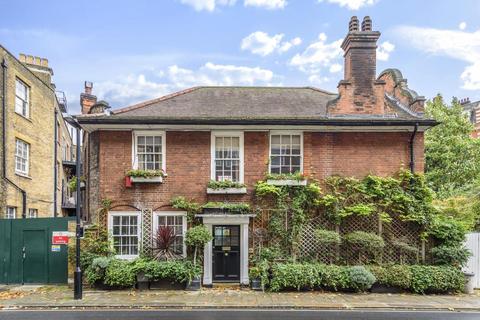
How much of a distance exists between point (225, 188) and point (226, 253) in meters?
2.23

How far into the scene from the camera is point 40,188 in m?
20.6

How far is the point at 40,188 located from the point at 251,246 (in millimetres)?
13342

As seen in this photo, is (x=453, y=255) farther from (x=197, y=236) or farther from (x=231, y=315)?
(x=197, y=236)

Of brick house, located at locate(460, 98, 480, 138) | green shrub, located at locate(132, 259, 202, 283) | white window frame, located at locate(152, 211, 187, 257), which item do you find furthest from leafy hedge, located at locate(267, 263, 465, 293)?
brick house, located at locate(460, 98, 480, 138)

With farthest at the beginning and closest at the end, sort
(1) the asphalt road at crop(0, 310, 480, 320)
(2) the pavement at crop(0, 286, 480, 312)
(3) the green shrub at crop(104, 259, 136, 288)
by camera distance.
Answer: (3) the green shrub at crop(104, 259, 136, 288) < (2) the pavement at crop(0, 286, 480, 312) < (1) the asphalt road at crop(0, 310, 480, 320)

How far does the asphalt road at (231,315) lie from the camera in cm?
935

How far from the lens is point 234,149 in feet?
45.3

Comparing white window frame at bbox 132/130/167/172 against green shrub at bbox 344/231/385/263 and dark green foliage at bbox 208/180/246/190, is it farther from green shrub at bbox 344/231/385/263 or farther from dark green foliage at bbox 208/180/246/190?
green shrub at bbox 344/231/385/263

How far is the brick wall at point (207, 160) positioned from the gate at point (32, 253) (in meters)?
2.04

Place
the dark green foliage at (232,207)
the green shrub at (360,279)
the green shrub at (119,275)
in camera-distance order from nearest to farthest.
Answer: the green shrub at (360,279), the green shrub at (119,275), the dark green foliage at (232,207)

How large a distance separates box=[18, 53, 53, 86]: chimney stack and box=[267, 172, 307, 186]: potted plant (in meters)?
16.0

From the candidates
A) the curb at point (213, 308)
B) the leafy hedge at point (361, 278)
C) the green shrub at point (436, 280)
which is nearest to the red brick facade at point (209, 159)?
the leafy hedge at point (361, 278)

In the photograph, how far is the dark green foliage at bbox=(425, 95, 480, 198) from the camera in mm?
23688

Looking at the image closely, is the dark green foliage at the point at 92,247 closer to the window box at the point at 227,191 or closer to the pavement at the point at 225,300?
the pavement at the point at 225,300
